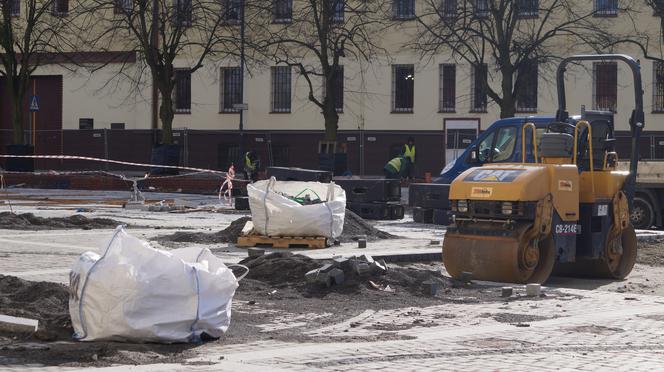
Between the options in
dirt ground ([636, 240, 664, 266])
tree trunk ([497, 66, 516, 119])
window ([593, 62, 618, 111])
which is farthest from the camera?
window ([593, 62, 618, 111])

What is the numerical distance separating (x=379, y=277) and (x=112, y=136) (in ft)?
135

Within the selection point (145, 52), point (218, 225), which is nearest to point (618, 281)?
point (218, 225)

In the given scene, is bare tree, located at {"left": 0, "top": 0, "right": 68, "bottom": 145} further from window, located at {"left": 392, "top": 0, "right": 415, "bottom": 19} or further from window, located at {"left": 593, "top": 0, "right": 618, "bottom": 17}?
window, located at {"left": 593, "top": 0, "right": 618, "bottom": 17}

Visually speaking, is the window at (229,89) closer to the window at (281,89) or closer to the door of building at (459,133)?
the window at (281,89)

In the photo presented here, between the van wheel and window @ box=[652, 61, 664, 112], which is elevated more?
window @ box=[652, 61, 664, 112]

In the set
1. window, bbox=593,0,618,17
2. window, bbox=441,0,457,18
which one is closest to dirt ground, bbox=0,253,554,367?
window, bbox=441,0,457,18

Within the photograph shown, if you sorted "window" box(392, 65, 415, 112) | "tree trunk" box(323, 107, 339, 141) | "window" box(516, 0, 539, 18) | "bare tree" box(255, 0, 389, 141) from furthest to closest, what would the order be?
"window" box(392, 65, 415, 112) < "tree trunk" box(323, 107, 339, 141) < "bare tree" box(255, 0, 389, 141) < "window" box(516, 0, 539, 18)

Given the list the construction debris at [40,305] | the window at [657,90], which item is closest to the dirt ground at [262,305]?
the construction debris at [40,305]

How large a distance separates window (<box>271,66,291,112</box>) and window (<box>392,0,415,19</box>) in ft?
19.8

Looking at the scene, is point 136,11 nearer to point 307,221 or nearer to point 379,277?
point 307,221

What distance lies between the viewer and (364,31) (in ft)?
167

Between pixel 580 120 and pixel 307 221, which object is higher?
pixel 580 120

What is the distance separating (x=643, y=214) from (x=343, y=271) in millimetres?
15627

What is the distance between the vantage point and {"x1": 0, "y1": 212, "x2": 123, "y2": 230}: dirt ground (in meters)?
25.1
